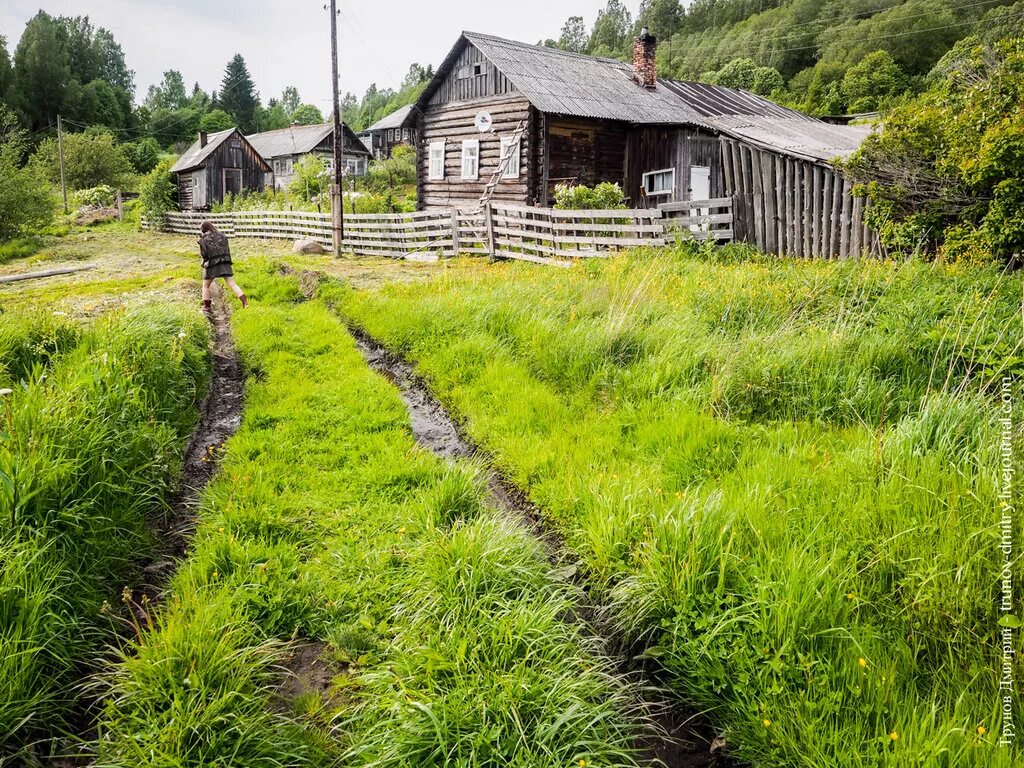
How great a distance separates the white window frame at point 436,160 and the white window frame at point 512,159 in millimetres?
3791

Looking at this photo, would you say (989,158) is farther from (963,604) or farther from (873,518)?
(963,604)

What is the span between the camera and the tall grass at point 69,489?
9.05 feet

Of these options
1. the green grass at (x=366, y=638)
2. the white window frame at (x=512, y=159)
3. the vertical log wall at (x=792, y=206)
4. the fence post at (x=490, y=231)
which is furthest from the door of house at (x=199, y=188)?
the green grass at (x=366, y=638)

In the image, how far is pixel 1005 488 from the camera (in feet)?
10.0

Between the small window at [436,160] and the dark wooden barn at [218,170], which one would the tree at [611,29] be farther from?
the small window at [436,160]

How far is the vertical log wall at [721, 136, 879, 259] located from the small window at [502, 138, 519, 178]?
26.9 ft

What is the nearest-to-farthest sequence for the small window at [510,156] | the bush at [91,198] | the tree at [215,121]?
the small window at [510,156]
the bush at [91,198]
the tree at [215,121]

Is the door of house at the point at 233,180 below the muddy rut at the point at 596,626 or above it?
above

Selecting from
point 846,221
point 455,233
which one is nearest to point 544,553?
point 846,221

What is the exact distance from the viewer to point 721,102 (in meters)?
24.8

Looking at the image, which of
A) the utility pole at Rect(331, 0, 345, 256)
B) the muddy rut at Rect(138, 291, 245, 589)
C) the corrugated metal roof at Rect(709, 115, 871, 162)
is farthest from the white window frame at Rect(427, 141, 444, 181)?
the muddy rut at Rect(138, 291, 245, 589)

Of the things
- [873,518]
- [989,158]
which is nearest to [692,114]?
[989,158]

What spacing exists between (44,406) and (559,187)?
1559 centimetres

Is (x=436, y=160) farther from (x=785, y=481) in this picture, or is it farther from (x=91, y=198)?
(x=91, y=198)
